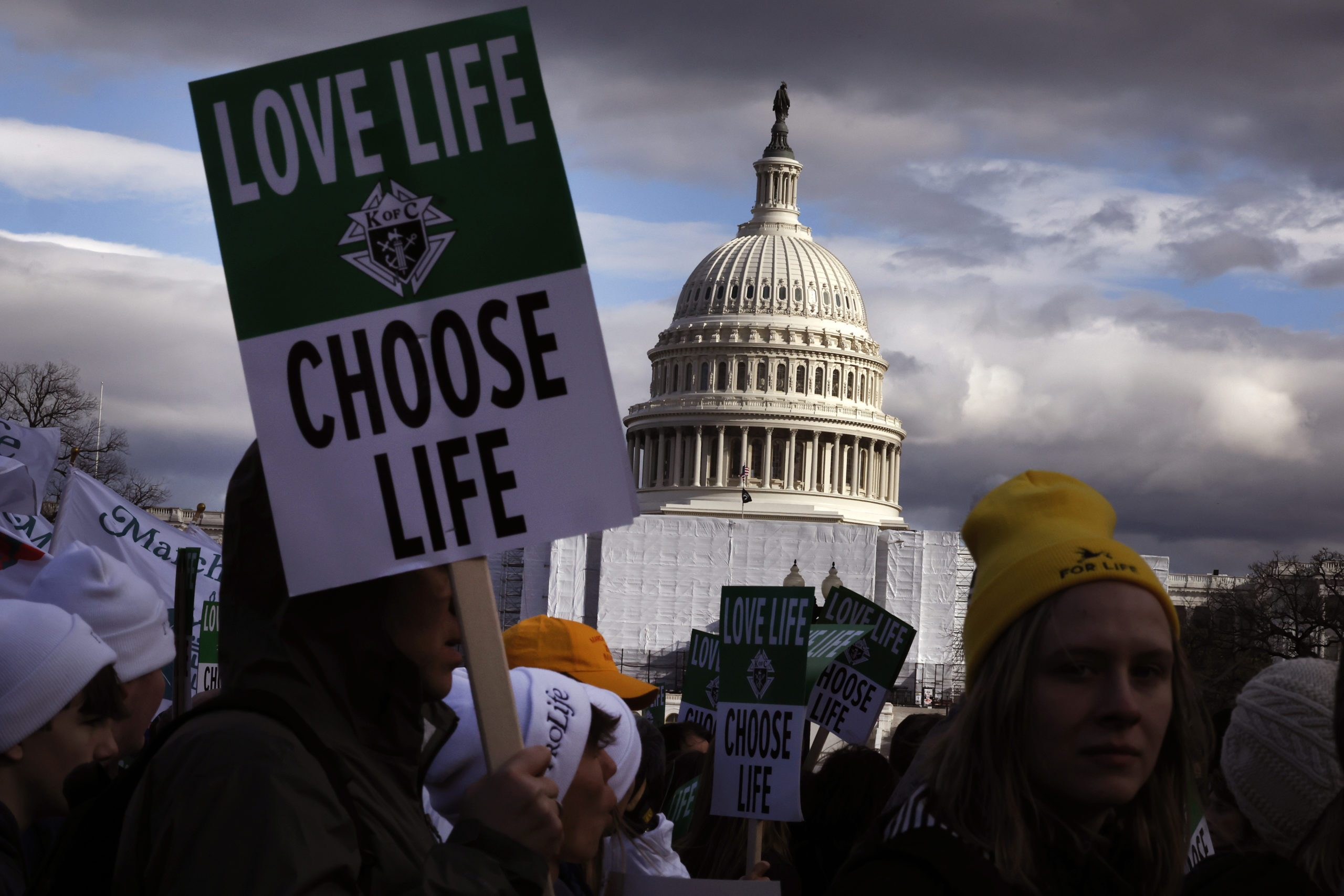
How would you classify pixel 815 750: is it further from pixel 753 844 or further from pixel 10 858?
pixel 10 858

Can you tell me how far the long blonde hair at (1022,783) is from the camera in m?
2.61

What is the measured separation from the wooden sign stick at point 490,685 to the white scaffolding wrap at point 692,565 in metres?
69.9

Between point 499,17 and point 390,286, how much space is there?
0.44 metres

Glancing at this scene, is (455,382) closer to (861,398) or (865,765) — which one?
(865,765)

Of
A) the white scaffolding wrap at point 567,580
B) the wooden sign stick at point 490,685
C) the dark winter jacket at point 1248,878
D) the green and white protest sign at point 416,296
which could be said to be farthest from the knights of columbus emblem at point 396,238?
the white scaffolding wrap at point 567,580

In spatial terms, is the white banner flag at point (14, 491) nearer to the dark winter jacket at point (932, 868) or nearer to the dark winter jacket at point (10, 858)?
the dark winter jacket at point (10, 858)

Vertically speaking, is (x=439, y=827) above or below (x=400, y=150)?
below

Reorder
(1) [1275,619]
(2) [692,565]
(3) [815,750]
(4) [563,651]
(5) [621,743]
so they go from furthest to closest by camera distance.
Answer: (2) [692,565] → (1) [1275,619] → (3) [815,750] → (4) [563,651] → (5) [621,743]

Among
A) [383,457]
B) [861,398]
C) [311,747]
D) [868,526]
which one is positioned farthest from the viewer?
[861,398]

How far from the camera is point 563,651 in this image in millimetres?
4547

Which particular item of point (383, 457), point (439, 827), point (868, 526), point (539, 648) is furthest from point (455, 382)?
point (868, 526)

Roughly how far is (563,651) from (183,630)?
113 centimetres

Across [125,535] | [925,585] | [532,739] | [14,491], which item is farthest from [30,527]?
[925,585]

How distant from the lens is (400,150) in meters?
2.51
